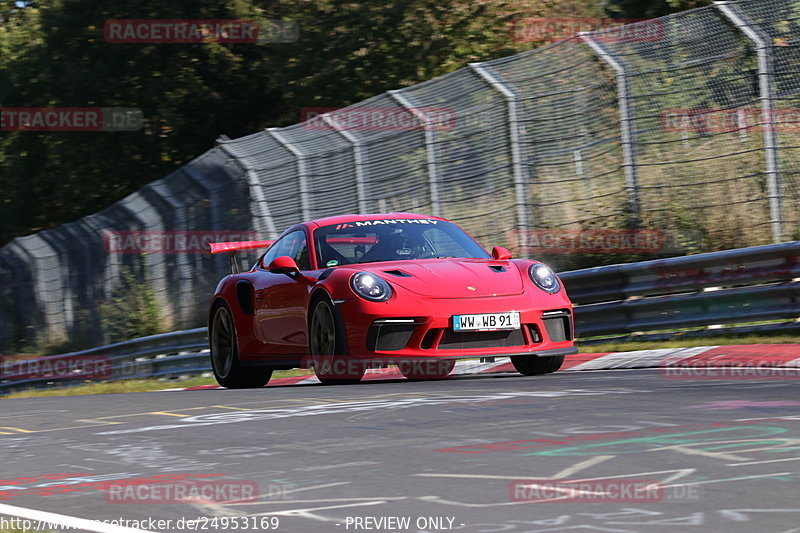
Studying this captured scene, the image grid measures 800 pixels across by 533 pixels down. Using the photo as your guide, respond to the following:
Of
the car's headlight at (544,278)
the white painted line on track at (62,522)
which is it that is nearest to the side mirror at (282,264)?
the car's headlight at (544,278)

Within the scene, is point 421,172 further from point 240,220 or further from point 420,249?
point 420,249

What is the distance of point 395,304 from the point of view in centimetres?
909

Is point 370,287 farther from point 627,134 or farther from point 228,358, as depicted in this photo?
point 627,134

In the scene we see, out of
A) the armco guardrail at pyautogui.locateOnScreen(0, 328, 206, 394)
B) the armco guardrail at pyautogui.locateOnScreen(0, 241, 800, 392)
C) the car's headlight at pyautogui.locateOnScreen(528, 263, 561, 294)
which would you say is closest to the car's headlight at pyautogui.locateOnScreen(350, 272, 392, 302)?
the car's headlight at pyautogui.locateOnScreen(528, 263, 561, 294)

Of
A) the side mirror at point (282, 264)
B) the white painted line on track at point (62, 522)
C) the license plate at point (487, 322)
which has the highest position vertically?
the side mirror at point (282, 264)

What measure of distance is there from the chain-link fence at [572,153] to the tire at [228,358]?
3.66 metres

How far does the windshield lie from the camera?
10.2m

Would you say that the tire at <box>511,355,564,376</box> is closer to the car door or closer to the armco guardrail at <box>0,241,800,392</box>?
the car door

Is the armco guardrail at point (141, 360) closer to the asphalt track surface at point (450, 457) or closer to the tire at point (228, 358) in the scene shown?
the tire at point (228, 358)

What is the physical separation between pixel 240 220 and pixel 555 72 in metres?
5.53

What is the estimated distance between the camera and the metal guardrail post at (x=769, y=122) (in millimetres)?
11648

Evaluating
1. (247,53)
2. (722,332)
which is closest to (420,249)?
(722,332)

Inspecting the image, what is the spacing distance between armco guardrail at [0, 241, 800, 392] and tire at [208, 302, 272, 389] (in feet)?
9.92

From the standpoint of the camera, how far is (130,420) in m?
7.76
